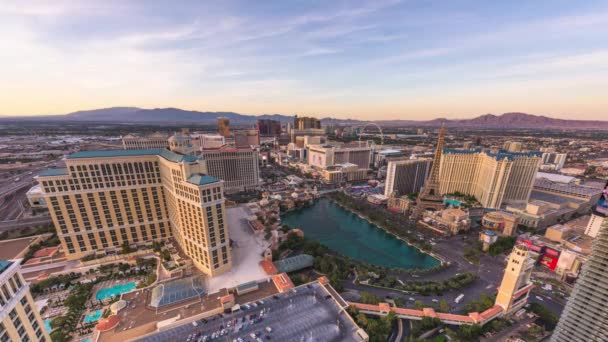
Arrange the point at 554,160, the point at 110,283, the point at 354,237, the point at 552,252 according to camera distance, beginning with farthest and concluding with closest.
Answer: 1. the point at 554,160
2. the point at 354,237
3. the point at 552,252
4. the point at 110,283

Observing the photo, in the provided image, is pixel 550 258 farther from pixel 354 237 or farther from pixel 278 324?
pixel 278 324

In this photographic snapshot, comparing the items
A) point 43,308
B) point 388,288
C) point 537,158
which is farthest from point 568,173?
point 43,308

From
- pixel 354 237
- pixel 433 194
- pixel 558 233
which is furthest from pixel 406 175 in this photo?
pixel 558 233

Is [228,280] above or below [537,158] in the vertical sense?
below

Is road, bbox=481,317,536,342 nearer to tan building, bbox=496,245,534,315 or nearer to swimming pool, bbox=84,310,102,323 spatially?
tan building, bbox=496,245,534,315

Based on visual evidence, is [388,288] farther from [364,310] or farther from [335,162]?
[335,162]

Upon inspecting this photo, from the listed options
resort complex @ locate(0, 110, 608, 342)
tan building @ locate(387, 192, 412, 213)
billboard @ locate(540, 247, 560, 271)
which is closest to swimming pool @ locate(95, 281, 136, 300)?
resort complex @ locate(0, 110, 608, 342)

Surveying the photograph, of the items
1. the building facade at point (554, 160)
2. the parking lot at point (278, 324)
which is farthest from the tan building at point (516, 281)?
the building facade at point (554, 160)
